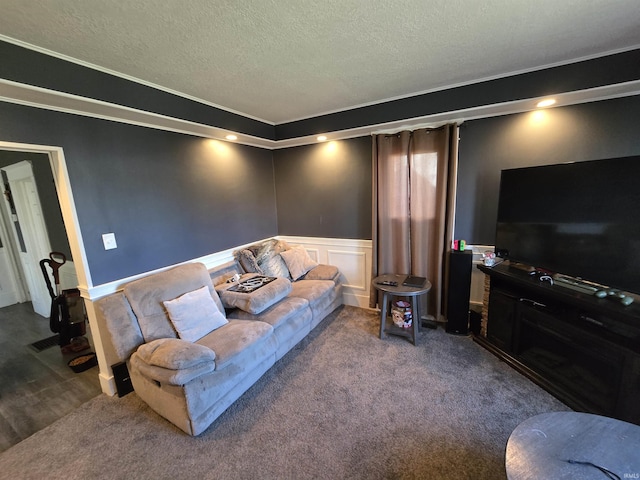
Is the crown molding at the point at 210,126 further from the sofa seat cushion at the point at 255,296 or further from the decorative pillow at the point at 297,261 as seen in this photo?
the sofa seat cushion at the point at 255,296

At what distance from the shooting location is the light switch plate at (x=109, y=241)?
2100 mm

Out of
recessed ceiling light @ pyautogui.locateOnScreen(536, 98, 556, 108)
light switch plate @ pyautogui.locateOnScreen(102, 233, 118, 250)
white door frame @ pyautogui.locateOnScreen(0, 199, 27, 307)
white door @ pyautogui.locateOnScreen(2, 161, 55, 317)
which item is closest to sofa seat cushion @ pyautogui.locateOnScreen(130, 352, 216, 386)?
light switch plate @ pyautogui.locateOnScreen(102, 233, 118, 250)

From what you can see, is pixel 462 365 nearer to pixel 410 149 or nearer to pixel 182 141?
pixel 410 149

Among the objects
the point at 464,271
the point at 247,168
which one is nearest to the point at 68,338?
the point at 247,168

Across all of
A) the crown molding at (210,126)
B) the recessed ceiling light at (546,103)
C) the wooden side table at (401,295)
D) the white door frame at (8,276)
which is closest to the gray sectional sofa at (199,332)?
the wooden side table at (401,295)

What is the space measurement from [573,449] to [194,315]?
7.99 feet

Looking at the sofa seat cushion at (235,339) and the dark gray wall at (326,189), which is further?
the dark gray wall at (326,189)

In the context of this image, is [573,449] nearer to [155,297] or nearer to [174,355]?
[174,355]

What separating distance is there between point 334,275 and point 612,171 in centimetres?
265

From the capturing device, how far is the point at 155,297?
2.12 meters

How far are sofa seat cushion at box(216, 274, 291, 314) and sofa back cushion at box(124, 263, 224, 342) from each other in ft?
1.17

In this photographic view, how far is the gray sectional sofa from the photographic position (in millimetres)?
1695

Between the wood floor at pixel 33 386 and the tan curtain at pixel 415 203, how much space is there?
125 inches

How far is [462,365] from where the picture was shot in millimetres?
2344
